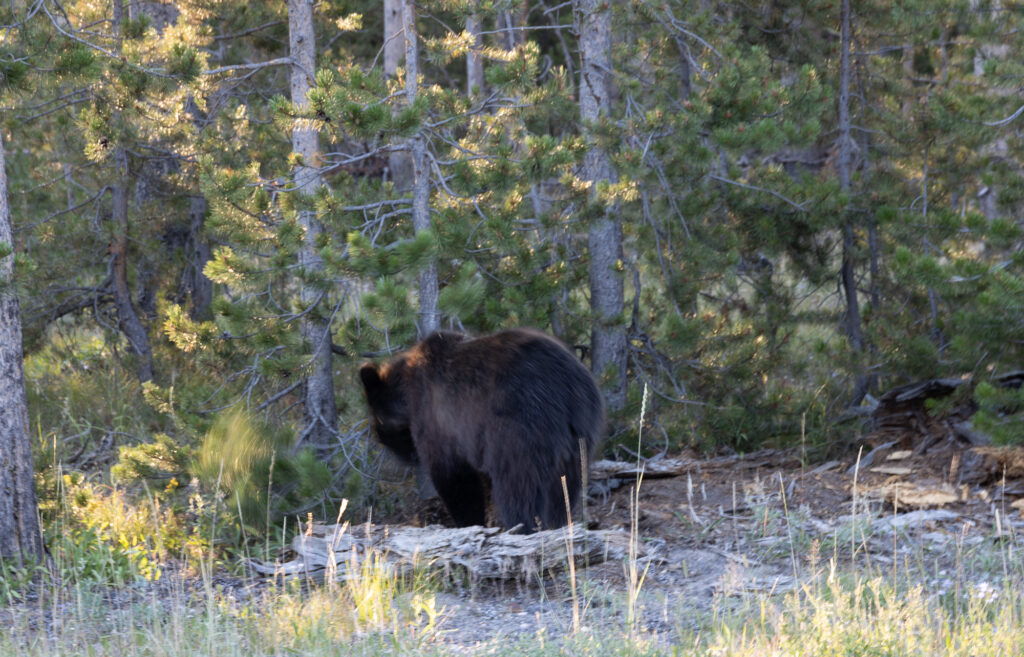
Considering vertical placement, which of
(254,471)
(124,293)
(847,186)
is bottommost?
(254,471)

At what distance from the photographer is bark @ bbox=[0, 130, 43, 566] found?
19.6 feet

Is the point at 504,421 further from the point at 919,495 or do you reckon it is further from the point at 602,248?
the point at 919,495

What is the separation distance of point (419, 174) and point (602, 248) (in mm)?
2251

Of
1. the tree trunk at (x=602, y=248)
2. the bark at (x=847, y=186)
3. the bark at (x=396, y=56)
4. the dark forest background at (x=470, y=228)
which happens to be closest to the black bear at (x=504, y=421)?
the dark forest background at (x=470, y=228)

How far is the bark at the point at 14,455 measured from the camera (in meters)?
5.96

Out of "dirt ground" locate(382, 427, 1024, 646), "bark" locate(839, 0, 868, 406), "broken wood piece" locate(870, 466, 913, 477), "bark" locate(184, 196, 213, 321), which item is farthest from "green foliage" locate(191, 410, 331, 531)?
"bark" locate(839, 0, 868, 406)

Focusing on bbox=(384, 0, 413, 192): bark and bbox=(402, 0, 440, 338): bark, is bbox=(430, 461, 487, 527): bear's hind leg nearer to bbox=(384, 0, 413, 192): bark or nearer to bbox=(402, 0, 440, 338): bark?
bbox=(402, 0, 440, 338): bark

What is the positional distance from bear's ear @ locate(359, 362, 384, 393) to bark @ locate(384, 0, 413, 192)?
4.27 metres

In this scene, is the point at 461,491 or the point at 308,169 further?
the point at 308,169

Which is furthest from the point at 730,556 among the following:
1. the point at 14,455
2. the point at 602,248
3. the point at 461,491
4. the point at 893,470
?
the point at 14,455

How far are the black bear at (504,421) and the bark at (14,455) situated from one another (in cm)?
268

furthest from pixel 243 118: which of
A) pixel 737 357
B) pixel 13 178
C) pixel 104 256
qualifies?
pixel 737 357

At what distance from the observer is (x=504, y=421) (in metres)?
6.45

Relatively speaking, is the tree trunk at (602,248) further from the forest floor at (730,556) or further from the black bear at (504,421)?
the black bear at (504,421)
